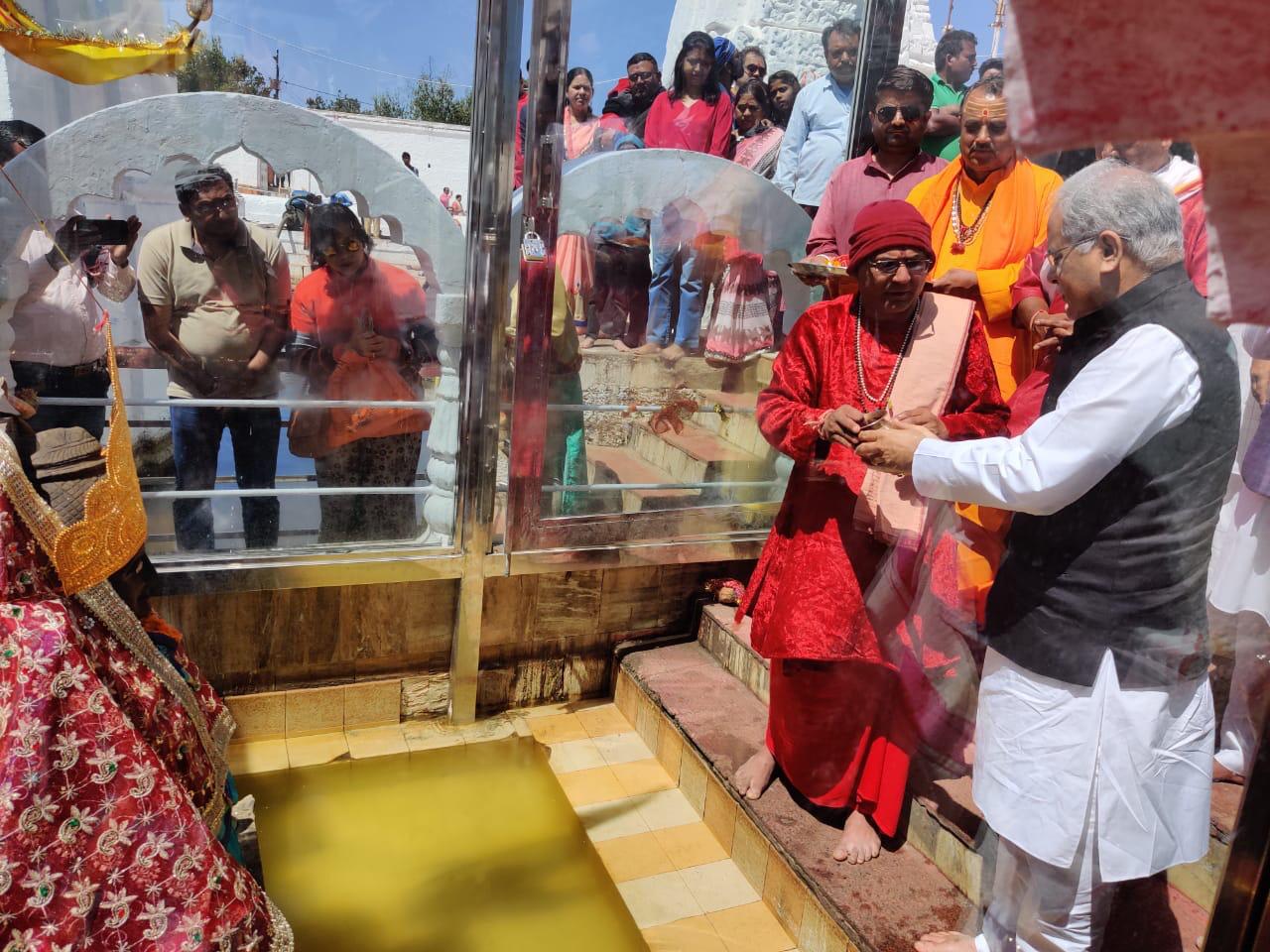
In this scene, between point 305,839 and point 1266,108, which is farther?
point 305,839

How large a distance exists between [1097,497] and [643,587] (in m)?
2.49

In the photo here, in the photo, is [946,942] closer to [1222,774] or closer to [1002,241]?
[1222,774]

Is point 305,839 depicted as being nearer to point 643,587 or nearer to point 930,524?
point 643,587

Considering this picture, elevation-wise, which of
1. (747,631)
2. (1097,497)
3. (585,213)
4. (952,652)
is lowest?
(747,631)

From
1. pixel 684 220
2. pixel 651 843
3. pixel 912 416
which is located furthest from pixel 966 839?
pixel 684 220

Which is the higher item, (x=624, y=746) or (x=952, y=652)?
(x=952, y=652)

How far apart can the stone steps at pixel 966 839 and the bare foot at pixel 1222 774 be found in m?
0.02

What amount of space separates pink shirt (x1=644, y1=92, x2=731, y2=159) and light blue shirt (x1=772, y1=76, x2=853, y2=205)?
0.95 ft

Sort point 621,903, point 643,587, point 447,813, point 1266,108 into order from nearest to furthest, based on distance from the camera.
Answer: point 1266,108, point 621,903, point 447,813, point 643,587

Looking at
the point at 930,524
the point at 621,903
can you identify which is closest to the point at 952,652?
the point at 930,524

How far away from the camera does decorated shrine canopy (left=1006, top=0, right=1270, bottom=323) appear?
2.37 feet

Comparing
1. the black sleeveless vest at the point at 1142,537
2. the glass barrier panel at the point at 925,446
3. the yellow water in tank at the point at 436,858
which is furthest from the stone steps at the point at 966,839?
the yellow water in tank at the point at 436,858

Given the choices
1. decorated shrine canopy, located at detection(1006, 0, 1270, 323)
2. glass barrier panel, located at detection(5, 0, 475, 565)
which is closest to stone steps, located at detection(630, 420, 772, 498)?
glass barrier panel, located at detection(5, 0, 475, 565)

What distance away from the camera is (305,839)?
2992mm
